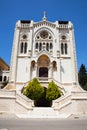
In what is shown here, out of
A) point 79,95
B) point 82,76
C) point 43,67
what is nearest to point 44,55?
point 43,67

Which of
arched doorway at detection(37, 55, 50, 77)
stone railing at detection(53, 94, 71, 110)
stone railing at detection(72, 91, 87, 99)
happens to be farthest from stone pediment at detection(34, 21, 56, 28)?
stone railing at detection(72, 91, 87, 99)

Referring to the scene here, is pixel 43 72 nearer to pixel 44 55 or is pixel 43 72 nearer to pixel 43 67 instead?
pixel 43 67

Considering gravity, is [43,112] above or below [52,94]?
below

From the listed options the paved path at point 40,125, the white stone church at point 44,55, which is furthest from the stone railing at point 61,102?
the paved path at point 40,125

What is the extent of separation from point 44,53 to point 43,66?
2906 mm

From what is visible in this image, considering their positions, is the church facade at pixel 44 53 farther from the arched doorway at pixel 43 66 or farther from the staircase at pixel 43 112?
the staircase at pixel 43 112

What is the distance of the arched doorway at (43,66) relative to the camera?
3503 centimetres

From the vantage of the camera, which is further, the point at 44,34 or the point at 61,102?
the point at 44,34

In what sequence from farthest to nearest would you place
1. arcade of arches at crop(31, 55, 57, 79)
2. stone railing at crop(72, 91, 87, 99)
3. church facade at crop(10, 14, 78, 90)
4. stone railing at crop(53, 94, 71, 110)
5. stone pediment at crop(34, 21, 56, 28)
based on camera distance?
1. stone pediment at crop(34, 21, 56, 28)
2. arcade of arches at crop(31, 55, 57, 79)
3. church facade at crop(10, 14, 78, 90)
4. stone railing at crop(53, 94, 71, 110)
5. stone railing at crop(72, 91, 87, 99)

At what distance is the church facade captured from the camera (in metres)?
33.5

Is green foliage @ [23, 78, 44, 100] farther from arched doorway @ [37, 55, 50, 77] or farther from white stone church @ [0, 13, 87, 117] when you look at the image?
arched doorway @ [37, 55, 50, 77]

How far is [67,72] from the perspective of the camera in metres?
34.2

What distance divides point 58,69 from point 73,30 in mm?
10945

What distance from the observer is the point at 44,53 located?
3469 cm
